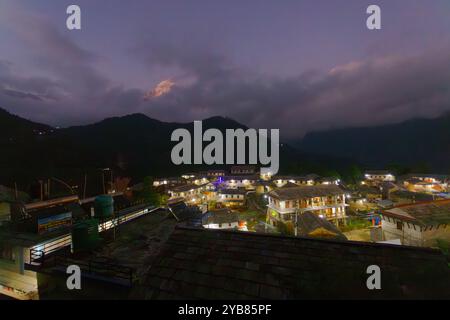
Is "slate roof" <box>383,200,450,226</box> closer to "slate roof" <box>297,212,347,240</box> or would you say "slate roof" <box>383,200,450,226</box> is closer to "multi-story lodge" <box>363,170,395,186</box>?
"slate roof" <box>297,212,347,240</box>

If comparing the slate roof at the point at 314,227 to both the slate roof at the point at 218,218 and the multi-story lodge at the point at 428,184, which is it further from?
the multi-story lodge at the point at 428,184

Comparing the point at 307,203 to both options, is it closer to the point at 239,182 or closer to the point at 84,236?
the point at 84,236

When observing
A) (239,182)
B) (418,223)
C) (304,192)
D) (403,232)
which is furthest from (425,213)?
(239,182)

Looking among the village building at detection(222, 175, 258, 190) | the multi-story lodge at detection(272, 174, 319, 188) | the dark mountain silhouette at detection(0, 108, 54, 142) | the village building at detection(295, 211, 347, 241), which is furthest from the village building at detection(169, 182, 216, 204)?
the dark mountain silhouette at detection(0, 108, 54, 142)

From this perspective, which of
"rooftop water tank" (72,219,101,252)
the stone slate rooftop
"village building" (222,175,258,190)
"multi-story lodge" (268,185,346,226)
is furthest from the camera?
"village building" (222,175,258,190)

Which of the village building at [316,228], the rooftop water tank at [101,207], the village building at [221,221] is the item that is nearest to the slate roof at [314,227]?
the village building at [316,228]

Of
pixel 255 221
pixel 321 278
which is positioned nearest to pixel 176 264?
pixel 321 278
